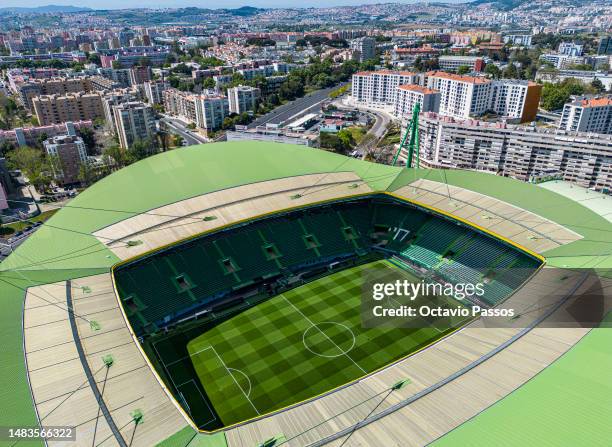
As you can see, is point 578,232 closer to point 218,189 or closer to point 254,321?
point 254,321

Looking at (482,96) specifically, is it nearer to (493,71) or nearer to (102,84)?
(493,71)

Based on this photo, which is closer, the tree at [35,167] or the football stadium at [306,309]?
the football stadium at [306,309]

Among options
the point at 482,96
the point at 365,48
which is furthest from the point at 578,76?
the point at 365,48

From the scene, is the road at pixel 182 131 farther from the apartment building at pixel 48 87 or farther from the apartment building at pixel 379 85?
the apartment building at pixel 379 85

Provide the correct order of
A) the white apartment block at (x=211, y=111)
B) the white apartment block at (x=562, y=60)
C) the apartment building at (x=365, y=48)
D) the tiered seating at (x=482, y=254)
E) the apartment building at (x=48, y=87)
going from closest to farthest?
the tiered seating at (x=482, y=254) → the white apartment block at (x=211, y=111) → the apartment building at (x=48, y=87) → the white apartment block at (x=562, y=60) → the apartment building at (x=365, y=48)

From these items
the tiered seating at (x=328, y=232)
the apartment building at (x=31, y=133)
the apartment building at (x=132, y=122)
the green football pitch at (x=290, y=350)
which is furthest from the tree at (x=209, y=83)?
the green football pitch at (x=290, y=350)
